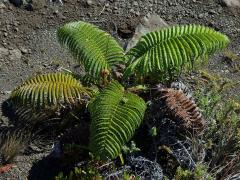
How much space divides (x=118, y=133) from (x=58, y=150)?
2.26ft

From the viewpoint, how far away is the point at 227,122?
4.99m

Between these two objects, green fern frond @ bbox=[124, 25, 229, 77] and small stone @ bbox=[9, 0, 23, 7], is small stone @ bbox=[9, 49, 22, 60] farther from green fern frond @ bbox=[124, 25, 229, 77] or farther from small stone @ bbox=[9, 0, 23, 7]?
green fern frond @ bbox=[124, 25, 229, 77]

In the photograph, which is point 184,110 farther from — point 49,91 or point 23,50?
point 23,50

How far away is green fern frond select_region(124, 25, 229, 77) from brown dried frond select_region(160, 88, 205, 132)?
25cm

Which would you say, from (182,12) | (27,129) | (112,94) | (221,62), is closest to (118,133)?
(112,94)

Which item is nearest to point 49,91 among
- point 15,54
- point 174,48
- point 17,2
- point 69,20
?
point 174,48

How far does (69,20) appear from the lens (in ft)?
20.2

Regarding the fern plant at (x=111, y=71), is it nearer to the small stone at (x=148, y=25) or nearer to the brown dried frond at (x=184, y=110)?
the brown dried frond at (x=184, y=110)

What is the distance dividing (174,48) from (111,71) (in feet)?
2.06

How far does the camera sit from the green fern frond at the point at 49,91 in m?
4.77

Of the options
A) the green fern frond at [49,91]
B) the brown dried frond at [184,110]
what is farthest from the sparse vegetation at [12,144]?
the brown dried frond at [184,110]

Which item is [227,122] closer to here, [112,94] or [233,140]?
[233,140]

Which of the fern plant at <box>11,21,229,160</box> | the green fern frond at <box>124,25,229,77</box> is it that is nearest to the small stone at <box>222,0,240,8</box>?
the fern plant at <box>11,21,229,160</box>

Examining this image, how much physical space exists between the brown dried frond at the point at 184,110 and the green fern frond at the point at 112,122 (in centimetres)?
28
